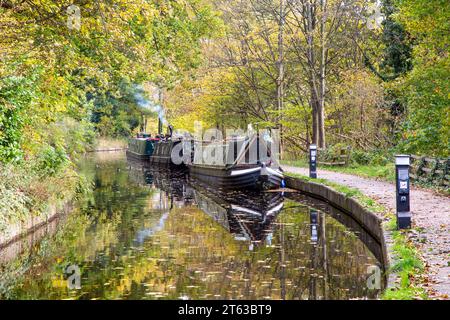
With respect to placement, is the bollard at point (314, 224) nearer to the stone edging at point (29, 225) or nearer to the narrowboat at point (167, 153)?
the stone edging at point (29, 225)

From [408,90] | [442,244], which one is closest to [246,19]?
[408,90]

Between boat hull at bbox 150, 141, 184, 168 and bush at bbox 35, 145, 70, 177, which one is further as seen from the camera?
boat hull at bbox 150, 141, 184, 168

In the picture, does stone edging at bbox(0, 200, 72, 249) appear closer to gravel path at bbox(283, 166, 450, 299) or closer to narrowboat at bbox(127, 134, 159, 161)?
gravel path at bbox(283, 166, 450, 299)

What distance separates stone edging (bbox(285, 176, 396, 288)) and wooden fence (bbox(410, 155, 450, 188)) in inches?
108

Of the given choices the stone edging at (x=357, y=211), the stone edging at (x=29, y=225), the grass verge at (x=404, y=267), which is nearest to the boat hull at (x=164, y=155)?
the stone edging at (x=357, y=211)

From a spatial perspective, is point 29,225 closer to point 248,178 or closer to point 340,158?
point 248,178

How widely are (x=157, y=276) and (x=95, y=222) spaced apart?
6.68 m

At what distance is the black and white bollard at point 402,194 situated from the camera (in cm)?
1102

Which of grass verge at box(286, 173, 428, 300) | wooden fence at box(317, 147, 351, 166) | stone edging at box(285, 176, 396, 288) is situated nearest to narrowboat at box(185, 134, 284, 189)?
stone edging at box(285, 176, 396, 288)

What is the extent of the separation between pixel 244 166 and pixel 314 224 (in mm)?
9756

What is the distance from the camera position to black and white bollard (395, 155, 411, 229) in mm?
11016

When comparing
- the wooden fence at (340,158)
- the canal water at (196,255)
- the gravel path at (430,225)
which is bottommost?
the canal water at (196,255)

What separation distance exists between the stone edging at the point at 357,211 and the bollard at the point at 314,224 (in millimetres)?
806

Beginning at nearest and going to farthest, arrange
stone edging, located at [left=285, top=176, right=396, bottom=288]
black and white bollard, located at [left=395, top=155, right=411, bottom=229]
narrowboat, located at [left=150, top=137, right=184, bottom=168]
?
stone edging, located at [left=285, top=176, right=396, bottom=288] < black and white bollard, located at [left=395, top=155, right=411, bottom=229] < narrowboat, located at [left=150, top=137, right=184, bottom=168]
